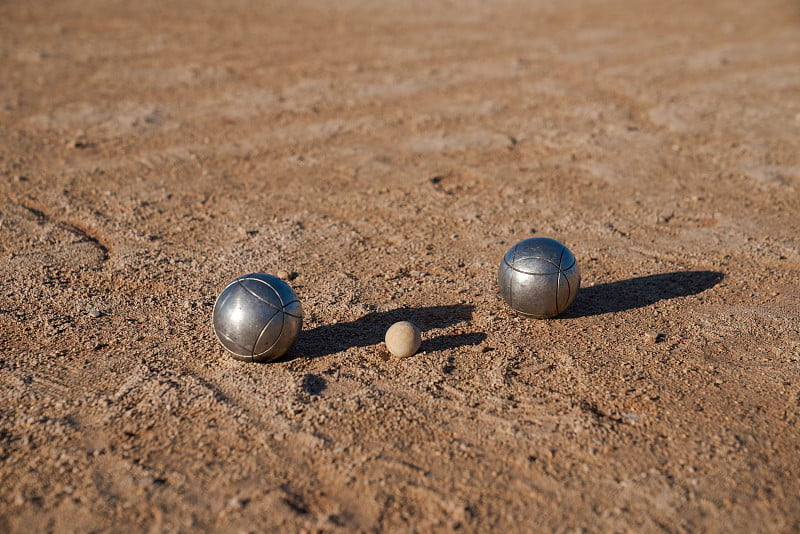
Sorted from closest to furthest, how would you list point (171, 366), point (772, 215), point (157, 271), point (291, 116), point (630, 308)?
point (171, 366), point (630, 308), point (157, 271), point (772, 215), point (291, 116)

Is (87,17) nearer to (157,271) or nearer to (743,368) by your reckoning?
(157,271)

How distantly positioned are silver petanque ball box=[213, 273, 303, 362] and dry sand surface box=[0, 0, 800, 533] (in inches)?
9.6

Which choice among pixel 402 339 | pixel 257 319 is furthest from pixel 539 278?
pixel 257 319

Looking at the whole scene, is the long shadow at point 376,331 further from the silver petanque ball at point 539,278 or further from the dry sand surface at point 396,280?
the silver petanque ball at point 539,278

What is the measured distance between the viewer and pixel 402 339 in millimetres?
6711

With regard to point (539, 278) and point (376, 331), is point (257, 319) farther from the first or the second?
point (539, 278)

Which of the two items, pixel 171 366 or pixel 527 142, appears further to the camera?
pixel 527 142

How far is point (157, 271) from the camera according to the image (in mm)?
8336

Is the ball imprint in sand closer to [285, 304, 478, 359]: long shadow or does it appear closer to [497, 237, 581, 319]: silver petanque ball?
[285, 304, 478, 359]: long shadow

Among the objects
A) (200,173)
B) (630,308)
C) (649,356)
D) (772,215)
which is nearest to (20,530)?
(649,356)

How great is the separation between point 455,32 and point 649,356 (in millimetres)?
12833

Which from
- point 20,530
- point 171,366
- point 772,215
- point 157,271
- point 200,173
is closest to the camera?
point 20,530

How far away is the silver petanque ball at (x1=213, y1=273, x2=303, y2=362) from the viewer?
6.40 m

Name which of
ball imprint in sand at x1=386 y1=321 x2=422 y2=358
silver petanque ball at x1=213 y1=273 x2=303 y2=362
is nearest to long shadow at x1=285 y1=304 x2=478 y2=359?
ball imprint in sand at x1=386 y1=321 x2=422 y2=358
